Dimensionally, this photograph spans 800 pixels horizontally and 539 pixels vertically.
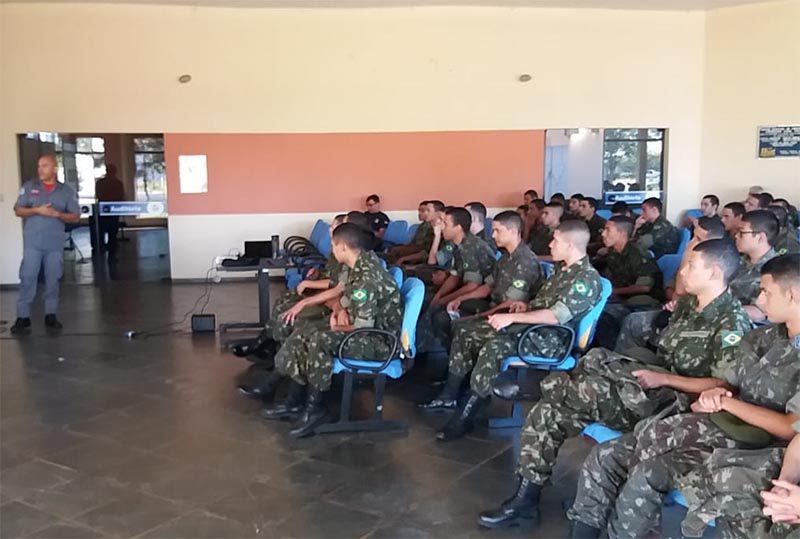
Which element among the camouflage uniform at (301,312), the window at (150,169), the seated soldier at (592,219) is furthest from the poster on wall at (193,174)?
the seated soldier at (592,219)

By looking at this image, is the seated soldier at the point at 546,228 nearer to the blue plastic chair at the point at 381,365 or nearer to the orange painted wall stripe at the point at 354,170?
the orange painted wall stripe at the point at 354,170

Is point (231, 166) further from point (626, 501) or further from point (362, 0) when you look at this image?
point (626, 501)

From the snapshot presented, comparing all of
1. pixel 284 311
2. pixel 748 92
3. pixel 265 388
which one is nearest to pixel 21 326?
pixel 284 311

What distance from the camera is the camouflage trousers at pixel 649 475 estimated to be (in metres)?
2.24

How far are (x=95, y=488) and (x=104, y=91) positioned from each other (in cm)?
699

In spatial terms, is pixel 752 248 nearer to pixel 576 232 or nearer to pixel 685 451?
pixel 576 232

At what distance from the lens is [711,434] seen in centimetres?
237

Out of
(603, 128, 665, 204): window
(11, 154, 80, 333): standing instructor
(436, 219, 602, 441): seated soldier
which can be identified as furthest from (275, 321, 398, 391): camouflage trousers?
(603, 128, 665, 204): window

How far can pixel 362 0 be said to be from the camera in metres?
9.02

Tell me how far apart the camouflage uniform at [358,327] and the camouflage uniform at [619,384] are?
1226mm

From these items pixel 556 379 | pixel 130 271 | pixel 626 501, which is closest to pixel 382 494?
pixel 556 379

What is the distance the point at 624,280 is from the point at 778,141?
210 inches

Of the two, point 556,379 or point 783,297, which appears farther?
point 556,379

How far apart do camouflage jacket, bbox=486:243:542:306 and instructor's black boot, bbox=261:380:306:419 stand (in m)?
1.38
